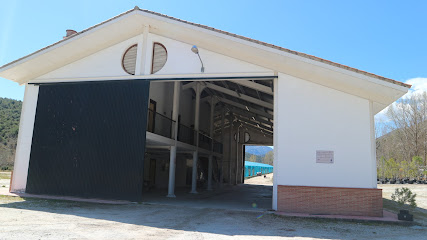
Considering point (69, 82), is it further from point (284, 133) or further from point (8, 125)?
point (8, 125)

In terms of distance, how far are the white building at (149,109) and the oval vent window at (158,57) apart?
0.04 metres

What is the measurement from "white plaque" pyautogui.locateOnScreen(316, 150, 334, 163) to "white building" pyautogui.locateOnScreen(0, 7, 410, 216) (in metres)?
0.03

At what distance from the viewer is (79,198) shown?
11516 millimetres

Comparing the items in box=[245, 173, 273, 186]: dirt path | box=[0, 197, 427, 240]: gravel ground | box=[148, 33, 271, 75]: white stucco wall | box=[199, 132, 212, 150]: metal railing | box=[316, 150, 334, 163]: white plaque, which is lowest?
box=[0, 197, 427, 240]: gravel ground

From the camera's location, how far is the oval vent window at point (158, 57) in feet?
38.2

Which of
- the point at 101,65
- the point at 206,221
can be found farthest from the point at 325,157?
the point at 101,65

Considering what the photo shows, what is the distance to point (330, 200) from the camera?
30.5ft

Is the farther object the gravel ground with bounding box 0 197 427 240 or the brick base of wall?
the brick base of wall

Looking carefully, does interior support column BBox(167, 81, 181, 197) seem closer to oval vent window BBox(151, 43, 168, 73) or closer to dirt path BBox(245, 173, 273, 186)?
oval vent window BBox(151, 43, 168, 73)

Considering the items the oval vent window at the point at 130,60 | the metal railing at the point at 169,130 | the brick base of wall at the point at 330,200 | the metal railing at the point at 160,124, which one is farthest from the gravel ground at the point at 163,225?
the metal railing at the point at 160,124

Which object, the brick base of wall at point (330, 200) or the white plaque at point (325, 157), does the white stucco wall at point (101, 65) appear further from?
the white plaque at point (325, 157)

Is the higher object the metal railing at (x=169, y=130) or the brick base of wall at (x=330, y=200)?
the metal railing at (x=169, y=130)

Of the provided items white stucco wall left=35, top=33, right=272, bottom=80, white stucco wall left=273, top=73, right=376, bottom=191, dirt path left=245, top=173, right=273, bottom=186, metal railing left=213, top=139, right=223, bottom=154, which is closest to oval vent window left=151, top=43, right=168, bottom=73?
white stucco wall left=35, top=33, right=272, bottom=80

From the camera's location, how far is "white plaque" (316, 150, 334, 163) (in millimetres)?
9692
